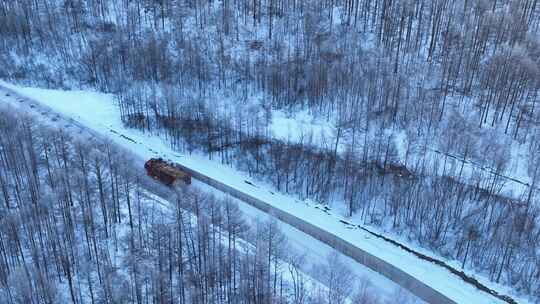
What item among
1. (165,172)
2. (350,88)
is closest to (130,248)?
(165,172)

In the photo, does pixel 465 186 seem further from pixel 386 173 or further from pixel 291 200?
pixel 291 200

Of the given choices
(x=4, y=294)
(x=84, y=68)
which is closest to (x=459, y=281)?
(x=4, y=294)

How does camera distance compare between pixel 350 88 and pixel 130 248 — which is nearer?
pixel 130 248

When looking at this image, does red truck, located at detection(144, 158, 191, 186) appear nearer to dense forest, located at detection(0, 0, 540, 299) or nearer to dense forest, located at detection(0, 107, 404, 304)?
dense forest, located at detection(0, 107, 404, 304)

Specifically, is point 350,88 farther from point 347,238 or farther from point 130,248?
point 130,248

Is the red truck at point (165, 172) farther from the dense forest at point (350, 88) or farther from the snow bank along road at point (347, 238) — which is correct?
the dense forest at point (350, 88)

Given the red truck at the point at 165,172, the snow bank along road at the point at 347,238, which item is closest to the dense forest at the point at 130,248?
the snow bank along road at the point at 347,238
